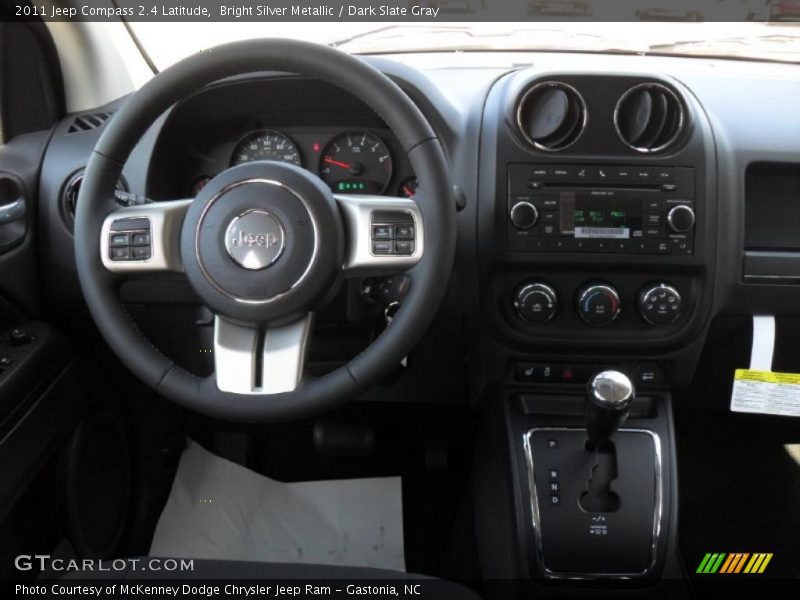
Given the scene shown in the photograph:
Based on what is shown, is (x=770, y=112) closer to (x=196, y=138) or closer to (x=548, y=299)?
(x=548, y=299)

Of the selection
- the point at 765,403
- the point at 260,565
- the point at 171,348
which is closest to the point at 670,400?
the point at 765,403

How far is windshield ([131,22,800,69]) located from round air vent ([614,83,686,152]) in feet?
1.41

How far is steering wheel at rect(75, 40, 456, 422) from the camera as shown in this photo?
3.33 ft

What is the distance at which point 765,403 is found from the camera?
1434 mm

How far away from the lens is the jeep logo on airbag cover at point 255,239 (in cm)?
102

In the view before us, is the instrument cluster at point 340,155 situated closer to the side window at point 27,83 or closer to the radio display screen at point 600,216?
the radio display screen at point 600,216

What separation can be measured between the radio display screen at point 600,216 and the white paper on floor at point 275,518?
905 mm

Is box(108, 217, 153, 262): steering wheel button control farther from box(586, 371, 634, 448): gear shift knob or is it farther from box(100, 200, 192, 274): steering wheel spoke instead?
box(586, 371, 634, 448): gear shift knob

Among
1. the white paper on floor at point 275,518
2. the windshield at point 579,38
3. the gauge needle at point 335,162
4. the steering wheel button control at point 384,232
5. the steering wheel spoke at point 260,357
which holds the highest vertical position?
the windshield at point 579,38

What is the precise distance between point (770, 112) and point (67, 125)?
1453 millimetres

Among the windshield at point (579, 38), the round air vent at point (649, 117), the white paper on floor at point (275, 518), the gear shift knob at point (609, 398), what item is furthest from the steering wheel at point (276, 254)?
the white paper on floor at point (275, 518)

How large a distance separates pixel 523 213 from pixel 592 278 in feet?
0.62

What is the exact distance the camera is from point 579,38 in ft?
5.54

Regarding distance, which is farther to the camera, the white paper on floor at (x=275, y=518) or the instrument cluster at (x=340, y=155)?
the white paper on floor at (x=275, y=518)
